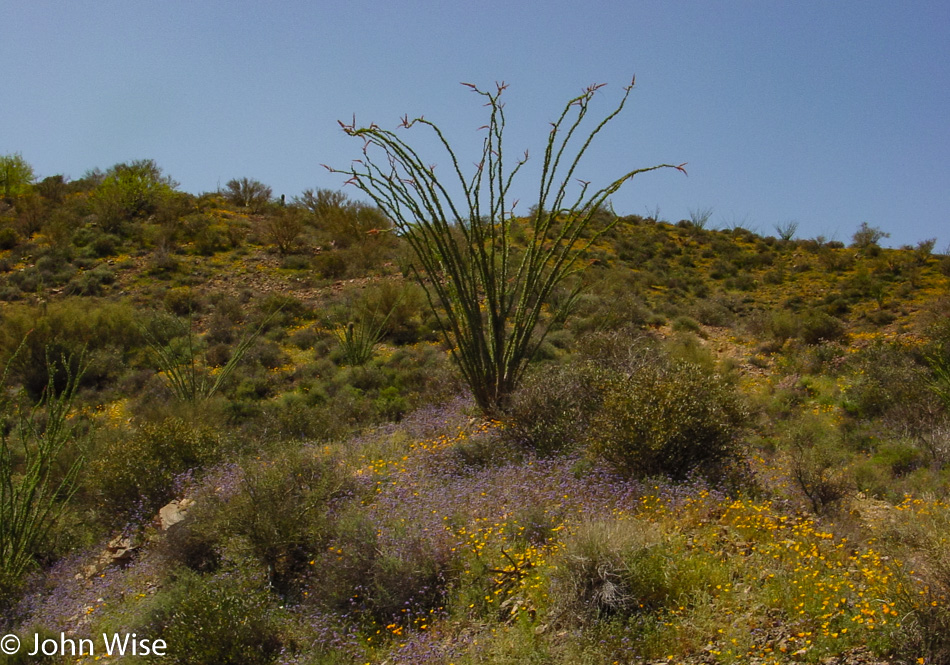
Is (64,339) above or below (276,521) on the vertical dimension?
above

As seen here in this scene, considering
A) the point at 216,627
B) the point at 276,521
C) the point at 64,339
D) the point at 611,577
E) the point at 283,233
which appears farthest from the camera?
the point at 283,233

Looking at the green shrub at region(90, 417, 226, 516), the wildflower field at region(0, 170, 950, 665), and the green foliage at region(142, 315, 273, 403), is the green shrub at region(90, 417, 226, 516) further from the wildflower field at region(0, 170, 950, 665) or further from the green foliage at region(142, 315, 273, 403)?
the green foliage at region(142, 315, 273, 403)

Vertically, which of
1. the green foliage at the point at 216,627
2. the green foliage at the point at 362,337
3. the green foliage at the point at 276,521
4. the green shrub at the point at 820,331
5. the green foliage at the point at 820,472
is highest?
the green shrub at the point at 820,331

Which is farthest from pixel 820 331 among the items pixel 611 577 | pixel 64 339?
pixel 64 339

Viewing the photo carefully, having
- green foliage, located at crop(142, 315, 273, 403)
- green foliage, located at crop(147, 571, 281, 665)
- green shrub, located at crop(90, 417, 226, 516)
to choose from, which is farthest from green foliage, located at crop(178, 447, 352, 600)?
green foliage, located at crop(142, 315, 273, 403)

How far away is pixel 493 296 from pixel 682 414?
310 cm

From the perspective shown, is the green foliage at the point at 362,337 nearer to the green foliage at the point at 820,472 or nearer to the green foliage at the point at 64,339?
the green foliage at the point at 64,339

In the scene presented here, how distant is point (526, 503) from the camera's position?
5.88 m

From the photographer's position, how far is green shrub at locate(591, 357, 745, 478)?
6.38 metres

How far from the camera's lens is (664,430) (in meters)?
6.32

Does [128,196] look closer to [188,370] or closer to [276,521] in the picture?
[188,370]

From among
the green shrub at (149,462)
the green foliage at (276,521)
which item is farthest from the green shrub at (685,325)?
the green foliage at (276,521)

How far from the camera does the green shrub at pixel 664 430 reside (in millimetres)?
6375

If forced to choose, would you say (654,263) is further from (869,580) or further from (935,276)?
(869,580)
